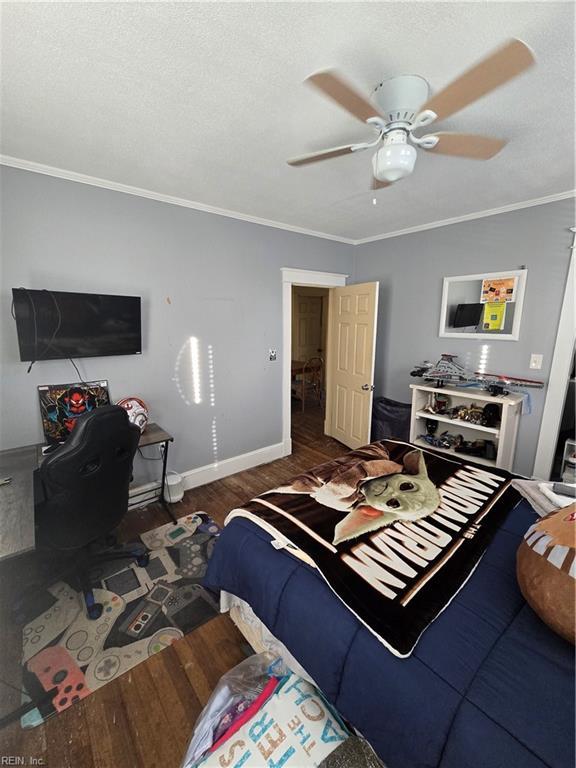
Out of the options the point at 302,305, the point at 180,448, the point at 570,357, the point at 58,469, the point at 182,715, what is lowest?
the point at 182,715

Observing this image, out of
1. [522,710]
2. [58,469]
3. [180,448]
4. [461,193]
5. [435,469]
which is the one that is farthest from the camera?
[180,448]

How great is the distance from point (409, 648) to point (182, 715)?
3.52 feet

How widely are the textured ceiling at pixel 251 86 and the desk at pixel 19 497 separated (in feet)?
5.89

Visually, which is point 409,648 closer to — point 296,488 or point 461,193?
point 296,488

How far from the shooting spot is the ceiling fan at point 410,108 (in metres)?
1.00

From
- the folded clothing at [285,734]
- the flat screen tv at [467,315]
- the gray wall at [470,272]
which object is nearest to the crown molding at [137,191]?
the gray wall at [470,272]

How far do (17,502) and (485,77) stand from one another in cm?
248

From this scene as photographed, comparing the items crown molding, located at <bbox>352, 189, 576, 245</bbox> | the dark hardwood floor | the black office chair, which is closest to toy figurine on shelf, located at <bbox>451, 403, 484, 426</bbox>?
crown molding, located at <bbox>352, 189, 576, 245</bbox>

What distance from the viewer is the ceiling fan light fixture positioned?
4.19 feet

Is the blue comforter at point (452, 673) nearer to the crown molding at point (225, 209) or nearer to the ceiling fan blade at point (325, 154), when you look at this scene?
the ceiling fan blade at point (325, 154)

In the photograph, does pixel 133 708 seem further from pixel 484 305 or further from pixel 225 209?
pixel 484 305

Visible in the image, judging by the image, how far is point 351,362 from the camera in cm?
381

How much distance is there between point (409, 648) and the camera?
0.93m

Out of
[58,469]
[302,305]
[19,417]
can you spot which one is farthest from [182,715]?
[302,305]
